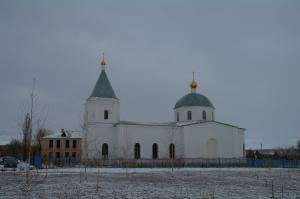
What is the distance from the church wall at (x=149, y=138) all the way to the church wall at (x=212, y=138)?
1.43 metres

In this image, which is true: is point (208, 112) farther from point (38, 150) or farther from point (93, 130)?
point (38, 150)

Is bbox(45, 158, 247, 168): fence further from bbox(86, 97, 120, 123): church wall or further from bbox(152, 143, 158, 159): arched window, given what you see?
bbox(86, 97, 120, 123): church wall

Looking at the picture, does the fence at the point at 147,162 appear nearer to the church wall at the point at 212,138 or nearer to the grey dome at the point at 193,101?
the church wall at the point at 212,138

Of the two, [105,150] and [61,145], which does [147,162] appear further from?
[61,145]

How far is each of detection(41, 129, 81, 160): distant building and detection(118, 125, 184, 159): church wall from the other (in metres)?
11.7

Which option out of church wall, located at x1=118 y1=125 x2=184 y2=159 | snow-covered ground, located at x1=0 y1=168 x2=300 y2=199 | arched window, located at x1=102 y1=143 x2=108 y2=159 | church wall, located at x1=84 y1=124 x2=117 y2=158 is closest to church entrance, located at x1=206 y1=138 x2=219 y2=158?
church wall, located at x1=118 y1=125 x2=184 y2=159

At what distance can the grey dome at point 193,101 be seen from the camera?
189ft

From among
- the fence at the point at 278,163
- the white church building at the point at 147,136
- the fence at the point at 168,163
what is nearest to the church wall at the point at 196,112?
the white church building at the point at 147,136

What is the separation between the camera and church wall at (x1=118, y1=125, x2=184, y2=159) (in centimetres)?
4991

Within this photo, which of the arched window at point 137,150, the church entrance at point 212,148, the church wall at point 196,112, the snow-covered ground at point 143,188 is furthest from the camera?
the church wall at point 196,112

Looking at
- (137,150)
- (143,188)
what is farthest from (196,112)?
(143,188)

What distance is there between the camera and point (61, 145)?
5831 cm

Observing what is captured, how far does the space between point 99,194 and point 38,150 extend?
49046mm

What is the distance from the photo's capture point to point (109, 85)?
51.6 metres
